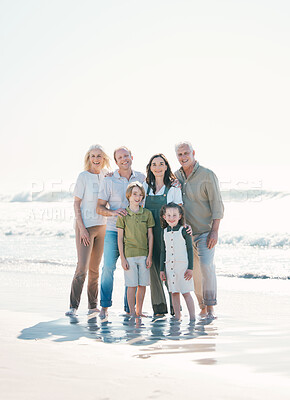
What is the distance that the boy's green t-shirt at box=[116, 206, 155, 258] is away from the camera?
4859 mm

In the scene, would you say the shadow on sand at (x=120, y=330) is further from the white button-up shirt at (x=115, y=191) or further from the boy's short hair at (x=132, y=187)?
the boy's short hair at (x=132, y=187)

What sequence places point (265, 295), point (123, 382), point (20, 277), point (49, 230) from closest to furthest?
point (123, 382)
point (265, 295)
point (20, 277)
point (49, 230)

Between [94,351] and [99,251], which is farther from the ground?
[99,251]

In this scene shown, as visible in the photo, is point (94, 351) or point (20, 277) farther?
point (20, 277)

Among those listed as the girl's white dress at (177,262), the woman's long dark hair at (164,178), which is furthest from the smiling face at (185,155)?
the girl's white dress at (177,262)

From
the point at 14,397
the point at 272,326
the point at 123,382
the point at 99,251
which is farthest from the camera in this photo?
the point at 99,251

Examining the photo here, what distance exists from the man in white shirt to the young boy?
193 millimetres

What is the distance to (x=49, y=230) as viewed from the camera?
18.1 metres

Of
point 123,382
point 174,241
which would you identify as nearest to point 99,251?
point 174,241

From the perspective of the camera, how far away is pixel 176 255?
4.75 m

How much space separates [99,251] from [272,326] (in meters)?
1.96

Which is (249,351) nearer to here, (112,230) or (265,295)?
(112,230)

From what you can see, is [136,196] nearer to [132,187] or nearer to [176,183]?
[132,187]

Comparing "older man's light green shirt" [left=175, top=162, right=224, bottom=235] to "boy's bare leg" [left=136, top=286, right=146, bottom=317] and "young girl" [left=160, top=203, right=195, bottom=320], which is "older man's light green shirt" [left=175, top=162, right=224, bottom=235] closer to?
"young girl" [left=160, top=203, right=195, bottom=320]
